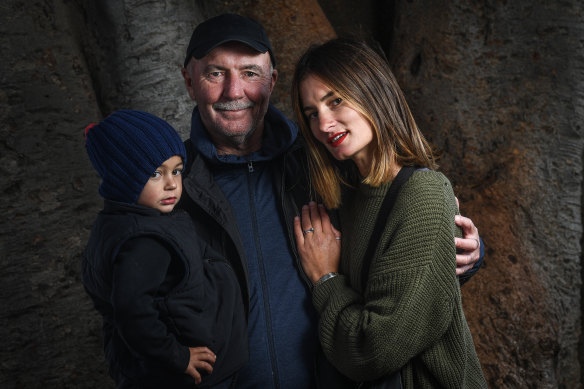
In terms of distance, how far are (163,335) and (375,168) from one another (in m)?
0.96

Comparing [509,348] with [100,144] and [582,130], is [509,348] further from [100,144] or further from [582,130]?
[100,144]

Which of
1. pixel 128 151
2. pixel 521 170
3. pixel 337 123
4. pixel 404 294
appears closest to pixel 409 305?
pixel 404 294

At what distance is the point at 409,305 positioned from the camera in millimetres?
1381

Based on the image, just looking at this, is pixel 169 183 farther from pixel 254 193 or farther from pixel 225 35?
pixel 225 35

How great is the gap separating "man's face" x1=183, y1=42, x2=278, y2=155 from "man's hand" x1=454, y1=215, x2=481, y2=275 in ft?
3.27

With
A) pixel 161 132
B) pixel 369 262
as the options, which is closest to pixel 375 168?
pixel 369 262

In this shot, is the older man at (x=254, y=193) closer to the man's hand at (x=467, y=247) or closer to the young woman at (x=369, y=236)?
the man's hand at (x=467, y=247)

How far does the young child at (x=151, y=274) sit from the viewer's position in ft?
4.40

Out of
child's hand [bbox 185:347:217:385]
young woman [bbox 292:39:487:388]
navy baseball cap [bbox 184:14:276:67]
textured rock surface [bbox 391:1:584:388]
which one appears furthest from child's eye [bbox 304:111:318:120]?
textured rock surface [bbox 391:1:584:388]

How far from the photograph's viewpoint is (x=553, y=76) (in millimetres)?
2703

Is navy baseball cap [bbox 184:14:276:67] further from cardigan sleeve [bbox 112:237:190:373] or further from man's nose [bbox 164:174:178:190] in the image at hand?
cardigan sleeve [bbox 112:237:190:373]

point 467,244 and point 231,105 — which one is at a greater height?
point 231,105

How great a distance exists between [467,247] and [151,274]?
4.00 ft

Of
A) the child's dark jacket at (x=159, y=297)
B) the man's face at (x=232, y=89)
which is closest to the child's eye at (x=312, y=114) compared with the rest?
the man's face at (x=232, y=89)
